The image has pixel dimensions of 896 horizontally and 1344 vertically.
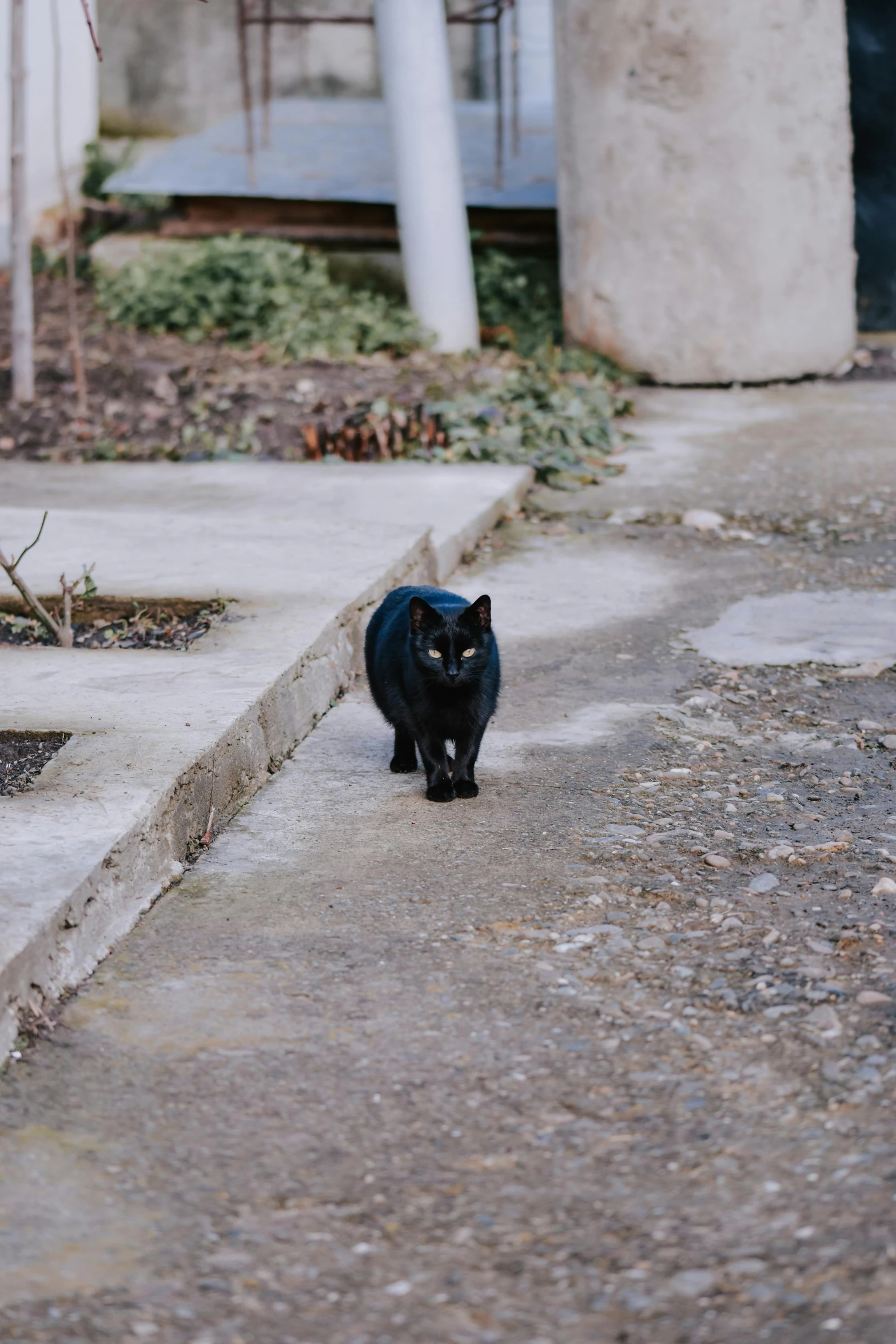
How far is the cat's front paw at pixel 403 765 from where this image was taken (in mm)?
3727

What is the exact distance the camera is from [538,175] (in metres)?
10.1

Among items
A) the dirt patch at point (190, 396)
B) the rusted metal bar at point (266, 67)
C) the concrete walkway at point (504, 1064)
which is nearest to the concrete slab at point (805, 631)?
the concrete walkway at point (504, 1064)

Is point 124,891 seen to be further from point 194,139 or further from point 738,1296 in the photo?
point 194,139

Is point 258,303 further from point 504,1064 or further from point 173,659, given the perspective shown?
point 504,1064

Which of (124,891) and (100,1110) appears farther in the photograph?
(124,891)

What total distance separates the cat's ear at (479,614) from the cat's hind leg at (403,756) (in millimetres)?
408

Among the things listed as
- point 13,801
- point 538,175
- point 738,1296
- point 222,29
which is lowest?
point 738,1296

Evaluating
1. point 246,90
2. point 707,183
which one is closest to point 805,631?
point 707,183

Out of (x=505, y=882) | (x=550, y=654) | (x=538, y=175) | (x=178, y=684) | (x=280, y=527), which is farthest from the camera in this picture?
(x=538, y=175)

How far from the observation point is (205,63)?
11.5 meters

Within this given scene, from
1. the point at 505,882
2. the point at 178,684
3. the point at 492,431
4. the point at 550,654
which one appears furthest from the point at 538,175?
the point at 505,882

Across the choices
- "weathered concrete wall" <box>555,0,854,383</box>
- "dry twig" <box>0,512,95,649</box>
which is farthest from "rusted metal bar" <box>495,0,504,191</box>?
"dry twig" <box>0,512,95,649</box>

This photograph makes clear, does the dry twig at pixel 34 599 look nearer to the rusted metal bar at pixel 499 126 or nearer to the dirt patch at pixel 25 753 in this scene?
the dirt patch at pixel 25 753

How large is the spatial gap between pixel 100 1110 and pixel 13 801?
0.87 meters
